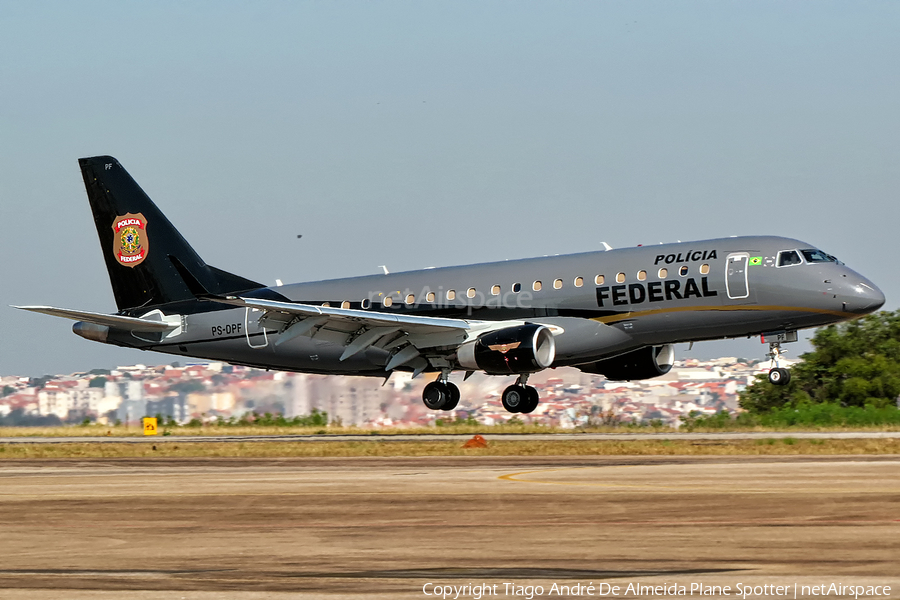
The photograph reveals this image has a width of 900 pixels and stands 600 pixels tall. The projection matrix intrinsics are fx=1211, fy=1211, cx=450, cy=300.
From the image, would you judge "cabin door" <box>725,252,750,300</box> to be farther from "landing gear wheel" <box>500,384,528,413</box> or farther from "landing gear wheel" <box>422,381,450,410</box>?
"landing gear wheel" <box>422,381,450,410</box>

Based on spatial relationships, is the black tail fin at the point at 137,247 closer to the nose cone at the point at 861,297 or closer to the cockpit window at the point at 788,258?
the cockpit window at the point at 788,258

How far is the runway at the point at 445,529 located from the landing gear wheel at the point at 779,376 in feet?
32.4

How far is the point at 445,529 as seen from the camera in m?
14.6

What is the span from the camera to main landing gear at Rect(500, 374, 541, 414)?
128 feet

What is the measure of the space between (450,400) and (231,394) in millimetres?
12638

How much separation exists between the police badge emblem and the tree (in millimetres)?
25404

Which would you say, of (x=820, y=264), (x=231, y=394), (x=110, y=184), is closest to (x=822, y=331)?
(x=820, y=264)

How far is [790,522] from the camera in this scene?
14.3 metres

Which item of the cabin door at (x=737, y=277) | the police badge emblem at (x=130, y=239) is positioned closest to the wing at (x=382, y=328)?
the cabin door at (x=737, y=277)

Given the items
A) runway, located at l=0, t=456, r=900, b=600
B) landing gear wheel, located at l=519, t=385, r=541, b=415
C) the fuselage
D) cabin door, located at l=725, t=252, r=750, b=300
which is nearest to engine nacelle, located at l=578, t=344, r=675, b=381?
landing gear wheel, located at l=519, t=385, r=541, b=415

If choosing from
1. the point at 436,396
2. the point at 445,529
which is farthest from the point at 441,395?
the point at 445,529

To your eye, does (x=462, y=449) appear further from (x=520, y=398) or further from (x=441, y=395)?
(x=520, y=398)

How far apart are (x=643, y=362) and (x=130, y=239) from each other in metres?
19.2

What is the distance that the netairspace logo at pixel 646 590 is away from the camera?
9.64m
